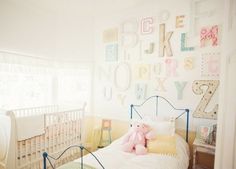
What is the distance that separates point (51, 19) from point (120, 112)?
6.73ft

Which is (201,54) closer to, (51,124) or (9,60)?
(51,124)

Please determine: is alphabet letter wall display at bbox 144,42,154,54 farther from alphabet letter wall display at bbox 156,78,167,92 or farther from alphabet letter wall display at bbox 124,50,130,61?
alphabet letter wall display at bbox 156,78,167,92

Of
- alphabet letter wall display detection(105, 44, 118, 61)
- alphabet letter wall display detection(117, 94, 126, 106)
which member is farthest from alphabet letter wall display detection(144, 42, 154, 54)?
alphabet letter wall display detection(117, 94, 126, 106)

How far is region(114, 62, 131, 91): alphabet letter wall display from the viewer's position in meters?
3.14

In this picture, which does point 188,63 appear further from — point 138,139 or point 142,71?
point 138,139

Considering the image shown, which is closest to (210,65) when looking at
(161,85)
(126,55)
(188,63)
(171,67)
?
(188,63)

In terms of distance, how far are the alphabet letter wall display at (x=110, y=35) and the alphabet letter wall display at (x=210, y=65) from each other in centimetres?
155

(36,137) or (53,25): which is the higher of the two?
(53,25)

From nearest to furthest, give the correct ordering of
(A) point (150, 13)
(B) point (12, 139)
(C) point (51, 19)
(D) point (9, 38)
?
(B) point (12, 139)
(D) point (9, 38)
(A) point (150, 13)
(C) point (51, 19)

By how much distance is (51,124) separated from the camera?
244 cm

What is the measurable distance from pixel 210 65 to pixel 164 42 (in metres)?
0.75

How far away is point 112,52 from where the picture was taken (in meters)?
3.31

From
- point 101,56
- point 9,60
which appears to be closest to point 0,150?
point 9,60

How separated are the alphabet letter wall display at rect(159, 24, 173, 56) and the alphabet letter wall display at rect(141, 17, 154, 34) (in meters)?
0.18
